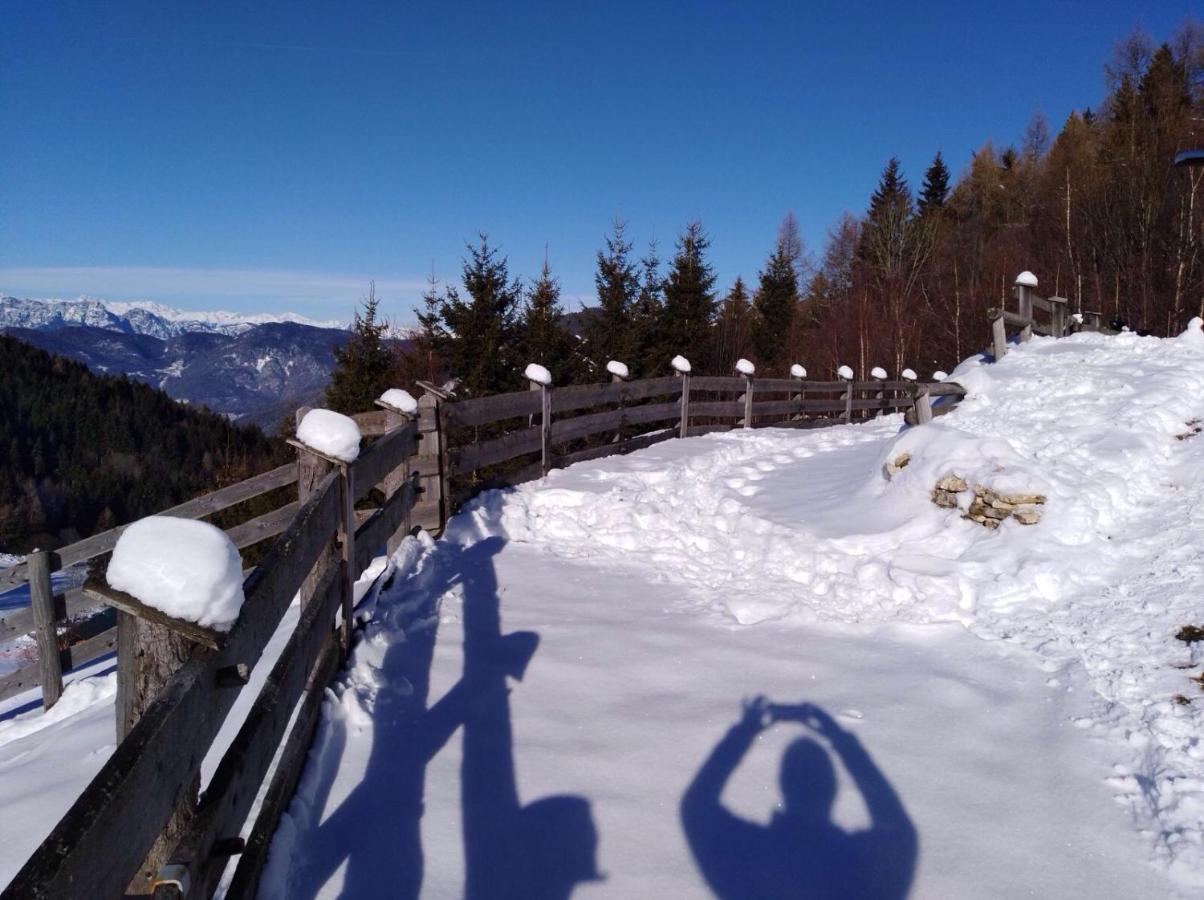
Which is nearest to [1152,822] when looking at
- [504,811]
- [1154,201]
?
[504,811]

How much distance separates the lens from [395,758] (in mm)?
3221

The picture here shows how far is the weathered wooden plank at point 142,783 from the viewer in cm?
117

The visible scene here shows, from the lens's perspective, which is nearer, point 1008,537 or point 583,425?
point 1008,537

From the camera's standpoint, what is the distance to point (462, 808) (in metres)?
2.95

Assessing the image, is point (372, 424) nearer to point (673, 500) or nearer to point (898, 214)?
point (673, 500)

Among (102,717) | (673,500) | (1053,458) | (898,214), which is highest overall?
(898,214)

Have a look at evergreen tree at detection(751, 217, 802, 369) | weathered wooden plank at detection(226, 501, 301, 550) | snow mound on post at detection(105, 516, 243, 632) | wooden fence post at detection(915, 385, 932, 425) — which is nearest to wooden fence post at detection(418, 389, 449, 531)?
weathered wooden plank at detection(226, 501, 301, 550)

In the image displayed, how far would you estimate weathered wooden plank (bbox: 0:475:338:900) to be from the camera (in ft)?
3.83

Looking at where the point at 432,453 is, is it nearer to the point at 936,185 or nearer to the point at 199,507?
the point at 199,507

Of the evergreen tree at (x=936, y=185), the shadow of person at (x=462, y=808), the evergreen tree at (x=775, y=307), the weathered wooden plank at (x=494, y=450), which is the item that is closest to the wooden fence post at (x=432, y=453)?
the weathered wooden plank at (x=494, y=450)

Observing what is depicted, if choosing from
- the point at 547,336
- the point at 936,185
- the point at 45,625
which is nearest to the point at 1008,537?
the point at 45,625

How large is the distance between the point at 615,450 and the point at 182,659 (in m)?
8.56

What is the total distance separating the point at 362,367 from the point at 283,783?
866 inches

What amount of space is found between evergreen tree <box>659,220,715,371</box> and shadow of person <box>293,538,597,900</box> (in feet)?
Answer: 80.7
